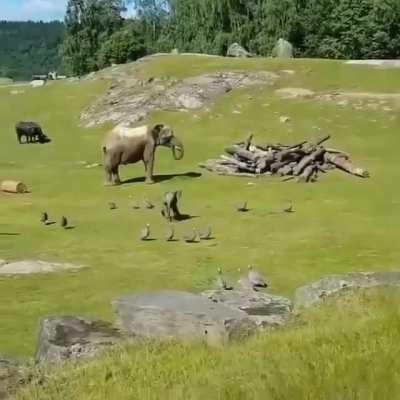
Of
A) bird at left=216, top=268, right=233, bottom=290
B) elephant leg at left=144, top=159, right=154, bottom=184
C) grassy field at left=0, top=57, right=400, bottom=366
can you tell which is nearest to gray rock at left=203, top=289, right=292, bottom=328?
grassy field at left=0, top=57, right=400, bottom=366

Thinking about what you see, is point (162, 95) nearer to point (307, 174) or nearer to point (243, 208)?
point (307, 174)

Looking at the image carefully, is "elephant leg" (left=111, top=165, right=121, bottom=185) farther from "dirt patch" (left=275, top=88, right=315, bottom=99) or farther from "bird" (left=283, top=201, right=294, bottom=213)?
"dirt patch" (left=275, top=88, right=315, bottom=99)

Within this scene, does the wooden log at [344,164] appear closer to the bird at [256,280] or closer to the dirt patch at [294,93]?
the bird at [256,280]

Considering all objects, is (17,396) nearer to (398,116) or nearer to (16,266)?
(16,266)

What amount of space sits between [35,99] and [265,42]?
33.9 metres

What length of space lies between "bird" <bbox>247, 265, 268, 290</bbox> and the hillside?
1.02 feet

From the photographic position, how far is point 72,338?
1020cm

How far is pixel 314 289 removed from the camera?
41.3 feet

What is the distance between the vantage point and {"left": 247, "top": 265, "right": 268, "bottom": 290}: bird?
17.0 meters

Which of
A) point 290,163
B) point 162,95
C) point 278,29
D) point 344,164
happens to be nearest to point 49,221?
point 290,163

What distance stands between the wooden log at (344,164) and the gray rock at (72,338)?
23.3 m

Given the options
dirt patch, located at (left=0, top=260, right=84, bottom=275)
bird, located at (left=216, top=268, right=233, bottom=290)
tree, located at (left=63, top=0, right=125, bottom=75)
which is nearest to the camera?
bird, located at (left=216, top=268, right=233, bottom=290)

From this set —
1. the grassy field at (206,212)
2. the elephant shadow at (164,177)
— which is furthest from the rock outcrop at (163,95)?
the elephant shadow at (164,177)

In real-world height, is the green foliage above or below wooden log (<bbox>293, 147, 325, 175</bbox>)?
below
